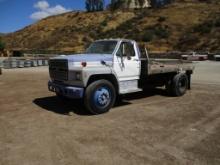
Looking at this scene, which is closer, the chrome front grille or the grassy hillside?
the chrome front grille

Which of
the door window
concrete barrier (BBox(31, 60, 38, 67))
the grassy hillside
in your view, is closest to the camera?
the door window

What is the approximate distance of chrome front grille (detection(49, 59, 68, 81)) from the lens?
29.9ft

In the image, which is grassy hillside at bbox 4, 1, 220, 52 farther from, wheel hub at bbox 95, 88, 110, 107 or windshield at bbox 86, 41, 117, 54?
wheel hub at bbox 95, 88, 110, 107

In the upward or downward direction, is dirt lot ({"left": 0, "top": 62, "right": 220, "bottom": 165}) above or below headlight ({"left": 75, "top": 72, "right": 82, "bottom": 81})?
below

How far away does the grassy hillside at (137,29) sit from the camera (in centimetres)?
5628

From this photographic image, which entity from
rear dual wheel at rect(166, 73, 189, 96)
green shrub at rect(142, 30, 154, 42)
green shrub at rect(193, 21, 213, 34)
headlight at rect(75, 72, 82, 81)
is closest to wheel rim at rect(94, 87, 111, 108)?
headlight at rect(75, 72, 82, 81)

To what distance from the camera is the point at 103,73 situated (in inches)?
361

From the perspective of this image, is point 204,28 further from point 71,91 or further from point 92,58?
point 71,91

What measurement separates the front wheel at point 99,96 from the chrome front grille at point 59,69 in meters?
0.89

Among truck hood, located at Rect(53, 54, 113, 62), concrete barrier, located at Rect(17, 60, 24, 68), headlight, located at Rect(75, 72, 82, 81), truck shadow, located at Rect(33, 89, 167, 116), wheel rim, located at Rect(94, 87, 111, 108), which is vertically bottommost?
truck shadow, located at Rect(33, 89, 167, 116)

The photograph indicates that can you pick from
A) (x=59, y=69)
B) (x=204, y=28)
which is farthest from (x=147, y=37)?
(x=59, y=69)

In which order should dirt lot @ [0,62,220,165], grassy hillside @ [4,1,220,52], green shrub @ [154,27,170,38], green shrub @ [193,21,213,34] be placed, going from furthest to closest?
green shrub @ [154,27,170,38], green shrub @ [193,21,213,34], grassy hillside @ [4,1,220,52], dirt lot @ [0,62,220,165]

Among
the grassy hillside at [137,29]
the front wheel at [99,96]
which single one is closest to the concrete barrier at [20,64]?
the front wheel at [99,96]

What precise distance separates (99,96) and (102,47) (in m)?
2.04
